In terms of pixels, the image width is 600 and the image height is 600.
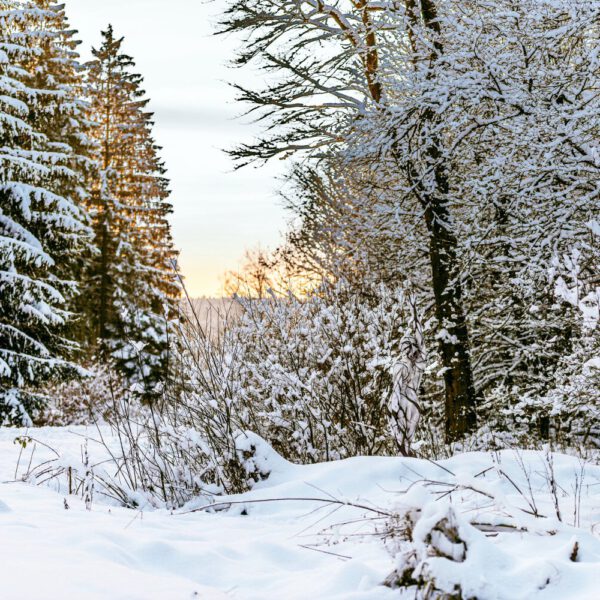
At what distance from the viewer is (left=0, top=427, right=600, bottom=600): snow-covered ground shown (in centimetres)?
217

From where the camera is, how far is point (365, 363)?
294 inches

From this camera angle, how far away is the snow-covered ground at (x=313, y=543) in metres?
2.17

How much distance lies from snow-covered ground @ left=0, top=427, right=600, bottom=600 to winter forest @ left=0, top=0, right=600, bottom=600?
0.6 inches

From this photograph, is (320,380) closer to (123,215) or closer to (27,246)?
(27,246)

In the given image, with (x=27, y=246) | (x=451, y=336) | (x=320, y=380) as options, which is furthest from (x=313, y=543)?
(x=27, y=246)

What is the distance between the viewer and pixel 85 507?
4.34 m

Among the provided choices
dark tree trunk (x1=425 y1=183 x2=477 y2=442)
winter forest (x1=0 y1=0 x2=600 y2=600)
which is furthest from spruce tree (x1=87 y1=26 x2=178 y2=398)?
dark tree trunk (x1=425 y1=183 x2=477 y2=442)

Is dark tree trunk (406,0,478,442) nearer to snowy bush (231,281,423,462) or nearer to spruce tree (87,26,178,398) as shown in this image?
snowy bush (231,281,423,462)

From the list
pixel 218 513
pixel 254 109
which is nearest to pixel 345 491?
pixel 218 513

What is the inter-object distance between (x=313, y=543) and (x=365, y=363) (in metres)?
4.27

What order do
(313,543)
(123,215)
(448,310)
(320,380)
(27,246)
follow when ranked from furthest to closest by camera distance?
1. (123,215)
2. (27,246)
3. (448,310)
4. (320,380)
5. (313,543)

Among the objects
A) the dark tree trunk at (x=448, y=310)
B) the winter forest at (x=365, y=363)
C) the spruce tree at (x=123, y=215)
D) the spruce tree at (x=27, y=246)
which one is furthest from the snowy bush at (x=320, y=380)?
the spruce tree at (x=123, y=215)

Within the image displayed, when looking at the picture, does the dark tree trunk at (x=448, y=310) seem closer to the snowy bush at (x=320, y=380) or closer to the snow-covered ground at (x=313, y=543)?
the snowy bush at (x=320, y=380)

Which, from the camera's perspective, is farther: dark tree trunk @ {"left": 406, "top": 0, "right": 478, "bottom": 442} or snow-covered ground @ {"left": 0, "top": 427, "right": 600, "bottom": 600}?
dark tree trunk @ {"left": 406, "top": 0, "right": 478, "bottom": 442}
